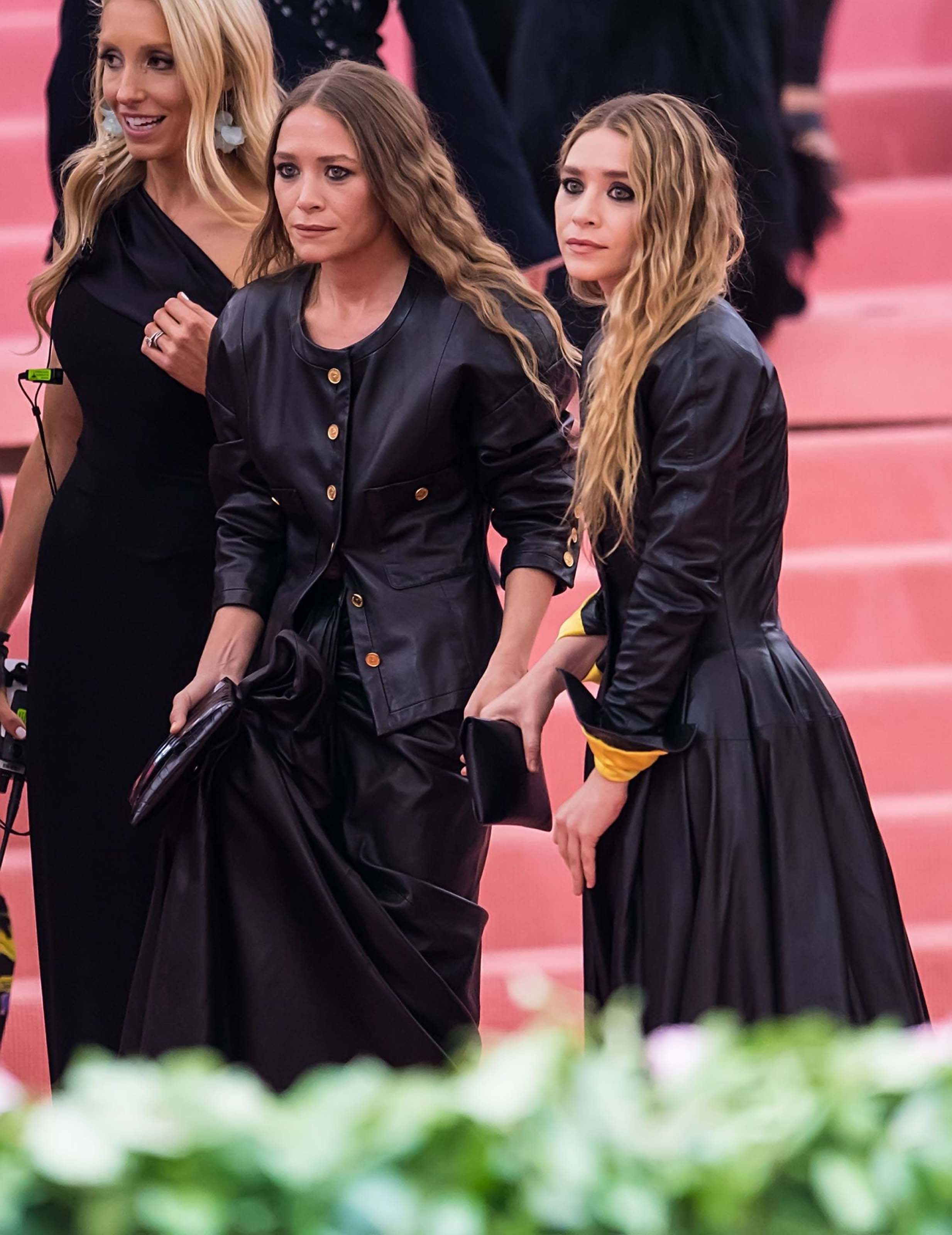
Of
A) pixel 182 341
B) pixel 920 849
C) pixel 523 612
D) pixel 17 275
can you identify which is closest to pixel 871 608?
pixel 920 849

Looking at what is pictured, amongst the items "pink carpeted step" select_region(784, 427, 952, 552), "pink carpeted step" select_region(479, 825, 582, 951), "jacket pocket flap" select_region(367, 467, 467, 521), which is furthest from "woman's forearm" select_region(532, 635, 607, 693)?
"pink carpeted step" select_region(784, 427, 952, 552)

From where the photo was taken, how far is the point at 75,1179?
912mm

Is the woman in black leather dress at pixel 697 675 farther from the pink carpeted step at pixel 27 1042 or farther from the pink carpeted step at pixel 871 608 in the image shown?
→ the pink carpeted step at pixel 871 608

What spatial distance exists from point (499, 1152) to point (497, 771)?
1193 millimetres

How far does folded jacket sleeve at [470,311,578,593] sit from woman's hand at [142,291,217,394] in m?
0.42

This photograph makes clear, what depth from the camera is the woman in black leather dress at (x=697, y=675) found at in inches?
79.6

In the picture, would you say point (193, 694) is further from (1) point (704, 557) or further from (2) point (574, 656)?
(1) point (704, 557)

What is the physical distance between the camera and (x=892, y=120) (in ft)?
16.5

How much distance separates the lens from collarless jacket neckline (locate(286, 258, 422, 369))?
2299 millimetres

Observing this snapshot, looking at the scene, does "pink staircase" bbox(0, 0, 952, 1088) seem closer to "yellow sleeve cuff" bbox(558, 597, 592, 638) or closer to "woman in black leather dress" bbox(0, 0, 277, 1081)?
"woman in black leather dress" bbox(0, 0, 277, 1081)

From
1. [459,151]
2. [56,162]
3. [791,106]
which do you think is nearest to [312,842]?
[56,162]

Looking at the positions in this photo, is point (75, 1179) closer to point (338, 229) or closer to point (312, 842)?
point (312, 842)

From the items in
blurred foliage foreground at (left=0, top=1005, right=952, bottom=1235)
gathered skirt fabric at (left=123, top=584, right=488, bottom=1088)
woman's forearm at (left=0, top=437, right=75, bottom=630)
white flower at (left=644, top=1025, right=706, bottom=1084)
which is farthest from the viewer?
woman's forearm at (left=0, top=437, right=75, bottom=630)

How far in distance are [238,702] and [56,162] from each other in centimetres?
166
